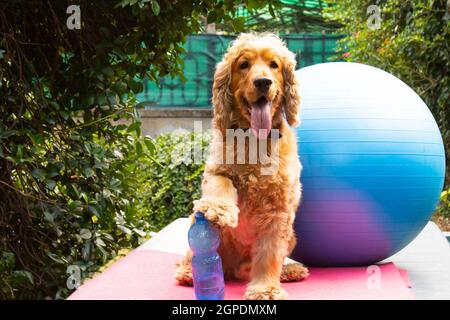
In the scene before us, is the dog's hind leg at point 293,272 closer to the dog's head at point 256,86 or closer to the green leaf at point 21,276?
the dog's head at point 256,86

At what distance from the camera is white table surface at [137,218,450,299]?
3.77 metres

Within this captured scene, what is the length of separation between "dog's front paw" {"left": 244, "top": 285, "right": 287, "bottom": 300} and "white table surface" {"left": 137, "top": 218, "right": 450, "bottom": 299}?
88 centimetres

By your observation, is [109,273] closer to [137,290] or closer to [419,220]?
[137,290]

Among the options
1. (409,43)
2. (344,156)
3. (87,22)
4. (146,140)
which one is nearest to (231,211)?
(344,156)

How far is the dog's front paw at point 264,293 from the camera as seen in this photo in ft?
10.3

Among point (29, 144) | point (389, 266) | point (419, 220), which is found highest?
point (29, 144)

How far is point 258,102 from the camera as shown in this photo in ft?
10.7

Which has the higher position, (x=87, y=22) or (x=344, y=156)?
(x=87, y=22)

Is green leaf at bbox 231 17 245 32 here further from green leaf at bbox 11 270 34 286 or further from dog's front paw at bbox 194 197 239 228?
green leaf at bbox 11 270 34 286

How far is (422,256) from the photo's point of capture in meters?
4.63

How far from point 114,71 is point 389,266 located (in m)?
2.19

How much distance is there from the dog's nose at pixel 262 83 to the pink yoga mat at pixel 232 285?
1.08 meters

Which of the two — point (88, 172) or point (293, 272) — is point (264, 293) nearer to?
point (293, 272)

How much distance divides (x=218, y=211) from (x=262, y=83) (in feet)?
2.25
